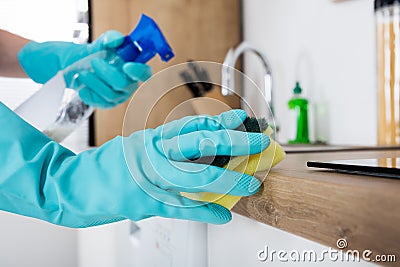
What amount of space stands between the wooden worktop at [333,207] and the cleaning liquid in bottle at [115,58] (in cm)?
49

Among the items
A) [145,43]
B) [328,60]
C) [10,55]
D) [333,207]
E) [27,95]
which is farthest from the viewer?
[27,95]

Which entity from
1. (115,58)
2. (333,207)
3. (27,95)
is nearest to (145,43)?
(115,58)

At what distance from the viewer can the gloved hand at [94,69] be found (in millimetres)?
977

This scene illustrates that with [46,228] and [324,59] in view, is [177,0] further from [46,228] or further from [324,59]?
[46,228]

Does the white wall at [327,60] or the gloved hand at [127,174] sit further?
the white wall at [327,60]

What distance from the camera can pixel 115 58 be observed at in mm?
1018

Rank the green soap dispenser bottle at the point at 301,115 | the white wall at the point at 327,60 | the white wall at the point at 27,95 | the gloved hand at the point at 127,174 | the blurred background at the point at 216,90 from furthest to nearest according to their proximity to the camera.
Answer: the white wall at the point at 27,95 → the green soap dispenser bottle at the point at 301,115 → the white wall at the point at 327,60 → the blurred background at the point at 216,90 → the gloved hand at the point at 127,174

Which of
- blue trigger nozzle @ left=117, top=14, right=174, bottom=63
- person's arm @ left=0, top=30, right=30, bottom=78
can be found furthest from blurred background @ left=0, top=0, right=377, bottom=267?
person's arm @ left=0, top=30, right=30, bottom=78

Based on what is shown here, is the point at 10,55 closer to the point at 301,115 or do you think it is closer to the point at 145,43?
the point at 145,43

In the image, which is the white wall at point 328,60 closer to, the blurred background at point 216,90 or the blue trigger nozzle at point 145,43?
the blurred background at point 216,90

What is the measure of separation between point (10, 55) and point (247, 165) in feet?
2.86

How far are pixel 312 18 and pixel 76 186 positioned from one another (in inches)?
39.2

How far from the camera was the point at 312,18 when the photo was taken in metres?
1.33

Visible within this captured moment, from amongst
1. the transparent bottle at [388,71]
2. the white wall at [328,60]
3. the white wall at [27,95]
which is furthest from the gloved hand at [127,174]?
the white wall at [27,95]
